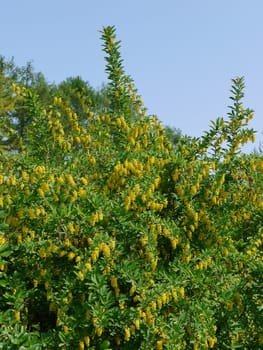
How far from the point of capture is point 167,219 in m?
5.28

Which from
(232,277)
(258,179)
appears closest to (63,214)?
(232,277)

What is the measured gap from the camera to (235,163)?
5797mm

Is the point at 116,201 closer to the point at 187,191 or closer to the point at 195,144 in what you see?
the point at 187,191

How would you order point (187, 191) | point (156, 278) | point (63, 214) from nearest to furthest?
point (63, 214) → point (156, 278) → point (187, 191)

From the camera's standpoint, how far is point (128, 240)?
16.4 ft

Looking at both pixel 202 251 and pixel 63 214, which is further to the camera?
pixel 202 251

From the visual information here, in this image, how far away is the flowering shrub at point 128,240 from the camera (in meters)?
4.61

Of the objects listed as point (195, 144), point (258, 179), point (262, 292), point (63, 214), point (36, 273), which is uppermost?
point (195, 144)

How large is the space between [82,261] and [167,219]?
1019mm

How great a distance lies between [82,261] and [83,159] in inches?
50.1

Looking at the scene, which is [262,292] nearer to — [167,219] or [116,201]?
[167,219]

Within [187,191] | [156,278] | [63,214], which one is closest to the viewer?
[63,214]

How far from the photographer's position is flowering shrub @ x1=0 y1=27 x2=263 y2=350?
15.1 feet

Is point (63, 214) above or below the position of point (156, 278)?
above
